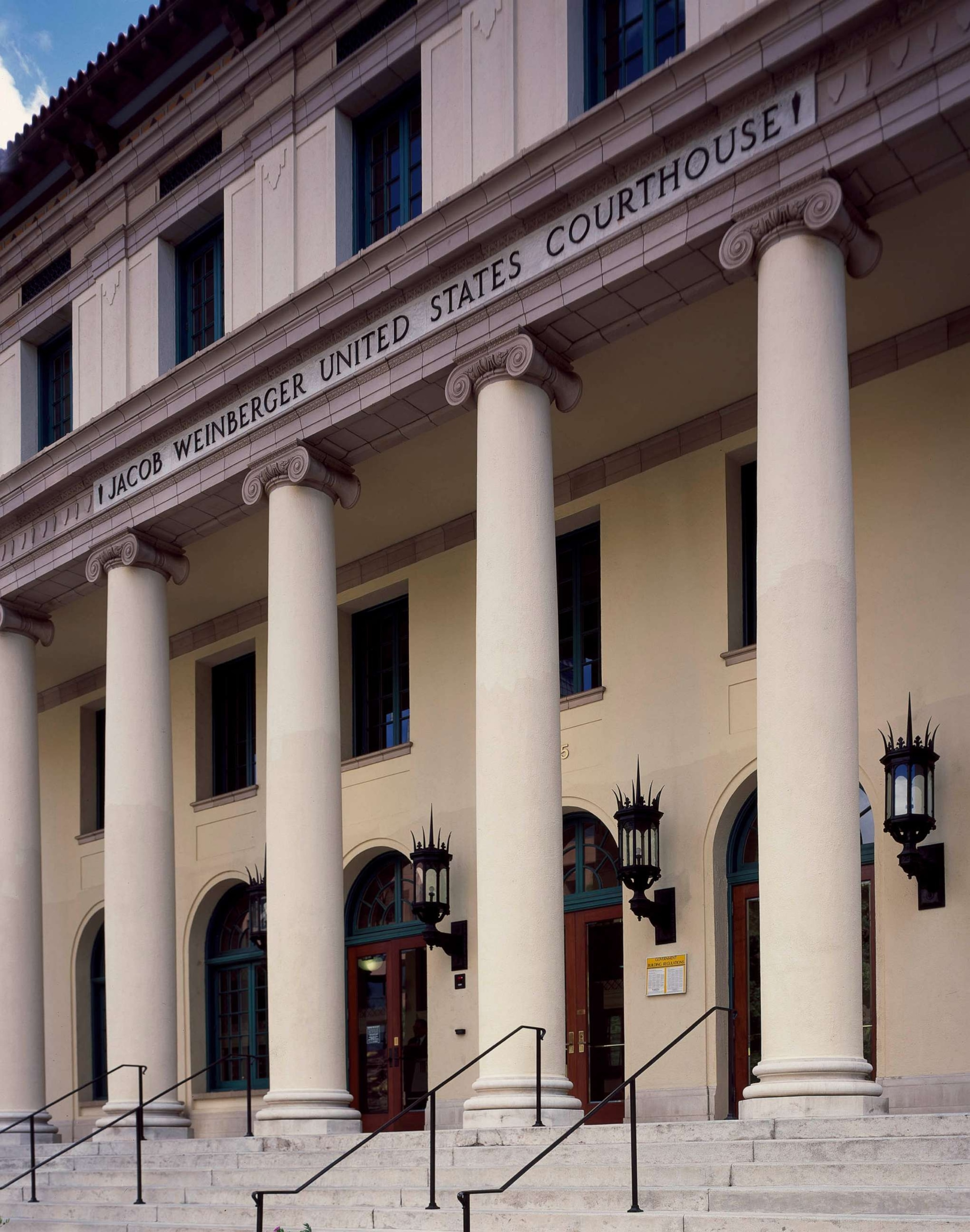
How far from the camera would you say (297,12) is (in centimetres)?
1981

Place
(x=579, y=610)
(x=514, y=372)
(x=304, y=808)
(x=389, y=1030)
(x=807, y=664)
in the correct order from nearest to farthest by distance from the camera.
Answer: (x=807, y=664) → (x=514, y=372) → (x=304, y=808) → (x=579, y=610) → (x=389, y=1030)

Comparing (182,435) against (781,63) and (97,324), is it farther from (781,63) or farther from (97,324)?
(781,63)

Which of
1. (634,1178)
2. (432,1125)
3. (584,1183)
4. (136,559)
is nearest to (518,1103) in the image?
(432,1125)

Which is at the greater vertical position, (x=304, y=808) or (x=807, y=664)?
(x=807, y=664)

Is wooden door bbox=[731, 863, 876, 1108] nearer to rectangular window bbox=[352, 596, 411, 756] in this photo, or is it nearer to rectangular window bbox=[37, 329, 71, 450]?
rectangular window bbox=[352, 596, 411, 756]

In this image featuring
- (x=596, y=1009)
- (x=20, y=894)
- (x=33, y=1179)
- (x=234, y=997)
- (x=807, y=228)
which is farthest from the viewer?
(x=234, y=997)

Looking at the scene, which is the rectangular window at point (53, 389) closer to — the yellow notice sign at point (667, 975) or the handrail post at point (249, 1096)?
the handrail post at point (249, 1096)

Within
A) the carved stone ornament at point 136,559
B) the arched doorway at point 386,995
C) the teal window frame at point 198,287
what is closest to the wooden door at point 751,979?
the arched doorway at point 386,995

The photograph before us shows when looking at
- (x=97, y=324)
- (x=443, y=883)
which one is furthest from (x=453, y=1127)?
(x=97, y=324)

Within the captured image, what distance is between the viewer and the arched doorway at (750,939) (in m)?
16.5

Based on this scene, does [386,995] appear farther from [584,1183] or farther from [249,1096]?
[584,1183]

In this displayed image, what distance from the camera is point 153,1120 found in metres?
19.4

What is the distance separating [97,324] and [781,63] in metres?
11.8

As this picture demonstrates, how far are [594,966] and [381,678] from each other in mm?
6093
